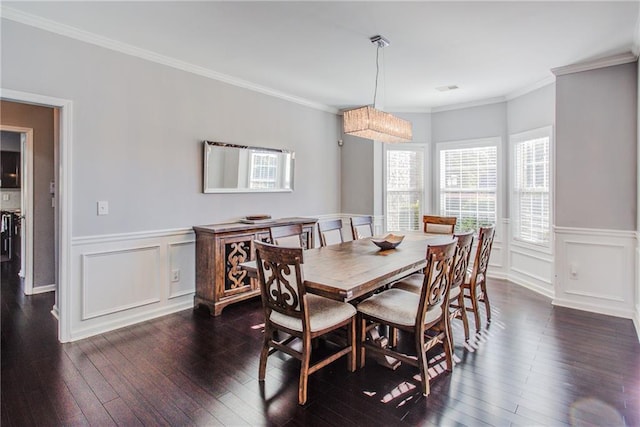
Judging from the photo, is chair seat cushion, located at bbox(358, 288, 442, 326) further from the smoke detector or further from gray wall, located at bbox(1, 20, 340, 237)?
gray wall, located at bbox(1, 20, 340, 237)

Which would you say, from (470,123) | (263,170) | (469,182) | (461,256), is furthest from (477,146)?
(461,256)

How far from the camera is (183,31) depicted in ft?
10.0

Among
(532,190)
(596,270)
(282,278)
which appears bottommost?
Answer: (596,270)

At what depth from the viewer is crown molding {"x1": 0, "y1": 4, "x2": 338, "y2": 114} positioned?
2.76m

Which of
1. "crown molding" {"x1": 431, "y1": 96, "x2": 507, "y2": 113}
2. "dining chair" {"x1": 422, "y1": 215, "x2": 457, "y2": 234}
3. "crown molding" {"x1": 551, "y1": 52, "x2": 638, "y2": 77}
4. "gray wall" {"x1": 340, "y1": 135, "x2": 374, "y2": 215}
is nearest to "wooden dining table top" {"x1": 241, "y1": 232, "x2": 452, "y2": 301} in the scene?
"dining chair" {"x1": 422, "y1": 215, "x2": 457, "y2": 234}

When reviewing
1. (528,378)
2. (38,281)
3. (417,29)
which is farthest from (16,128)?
(528,378)

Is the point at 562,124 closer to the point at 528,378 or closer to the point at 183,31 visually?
the point at 528,378

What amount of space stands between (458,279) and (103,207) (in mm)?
3156

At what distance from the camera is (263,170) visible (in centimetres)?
468

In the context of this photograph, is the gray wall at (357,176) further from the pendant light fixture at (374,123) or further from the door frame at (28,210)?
the door frame at (28,210)

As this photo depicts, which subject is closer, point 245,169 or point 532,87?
point 245,169

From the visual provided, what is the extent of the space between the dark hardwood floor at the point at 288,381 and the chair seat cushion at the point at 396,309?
0.42 meters

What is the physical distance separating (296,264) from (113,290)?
7.38ft

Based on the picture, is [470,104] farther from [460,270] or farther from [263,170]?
[460,270]
